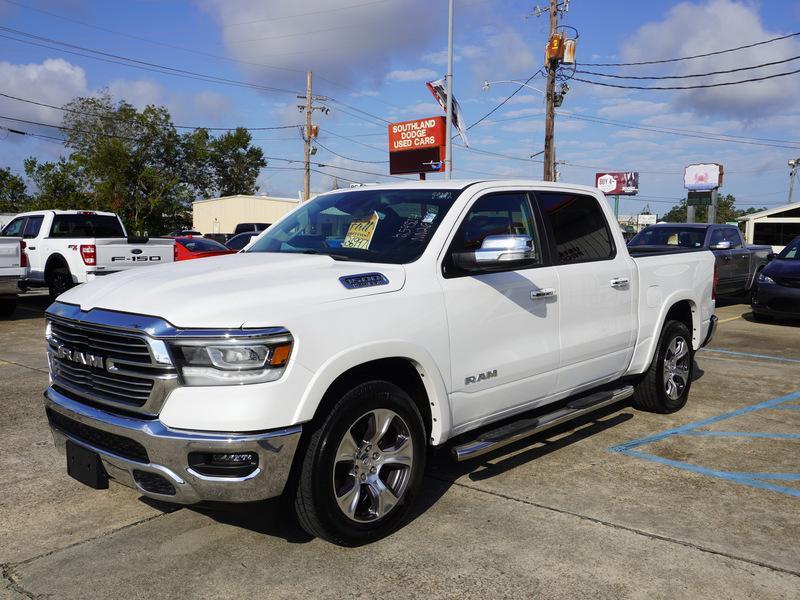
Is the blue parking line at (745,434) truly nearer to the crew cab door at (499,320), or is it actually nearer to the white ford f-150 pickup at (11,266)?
the crew cab door at (499,320)

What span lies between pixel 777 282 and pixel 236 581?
11.5 m

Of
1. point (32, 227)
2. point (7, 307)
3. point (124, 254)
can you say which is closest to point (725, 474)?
point (124, 254)

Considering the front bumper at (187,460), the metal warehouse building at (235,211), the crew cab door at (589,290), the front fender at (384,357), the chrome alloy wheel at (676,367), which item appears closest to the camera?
the front bumper at (187,460)

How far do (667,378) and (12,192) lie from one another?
2352 inches

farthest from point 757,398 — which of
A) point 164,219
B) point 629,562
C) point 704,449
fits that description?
point 164,219

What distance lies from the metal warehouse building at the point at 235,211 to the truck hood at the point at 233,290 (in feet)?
172

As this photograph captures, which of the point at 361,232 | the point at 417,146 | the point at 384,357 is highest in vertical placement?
the point at 417,146

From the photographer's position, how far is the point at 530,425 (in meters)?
4.29

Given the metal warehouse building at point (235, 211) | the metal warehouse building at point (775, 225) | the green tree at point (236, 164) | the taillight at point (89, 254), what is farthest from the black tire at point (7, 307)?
the green tree at point (236, 164)

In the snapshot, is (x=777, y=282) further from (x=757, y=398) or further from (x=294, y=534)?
(x=294, y=534)

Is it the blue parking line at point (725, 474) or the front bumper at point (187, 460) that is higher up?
the front bumper at point (187, 460)

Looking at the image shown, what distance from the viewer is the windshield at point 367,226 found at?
400 cm

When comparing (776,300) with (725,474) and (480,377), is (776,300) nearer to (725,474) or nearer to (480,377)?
(725,474)

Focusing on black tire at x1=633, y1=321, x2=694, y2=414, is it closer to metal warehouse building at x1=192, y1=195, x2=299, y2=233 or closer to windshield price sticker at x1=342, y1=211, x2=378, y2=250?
windshield price sticker at x1=342, y1=211, x2=378, y2=250
